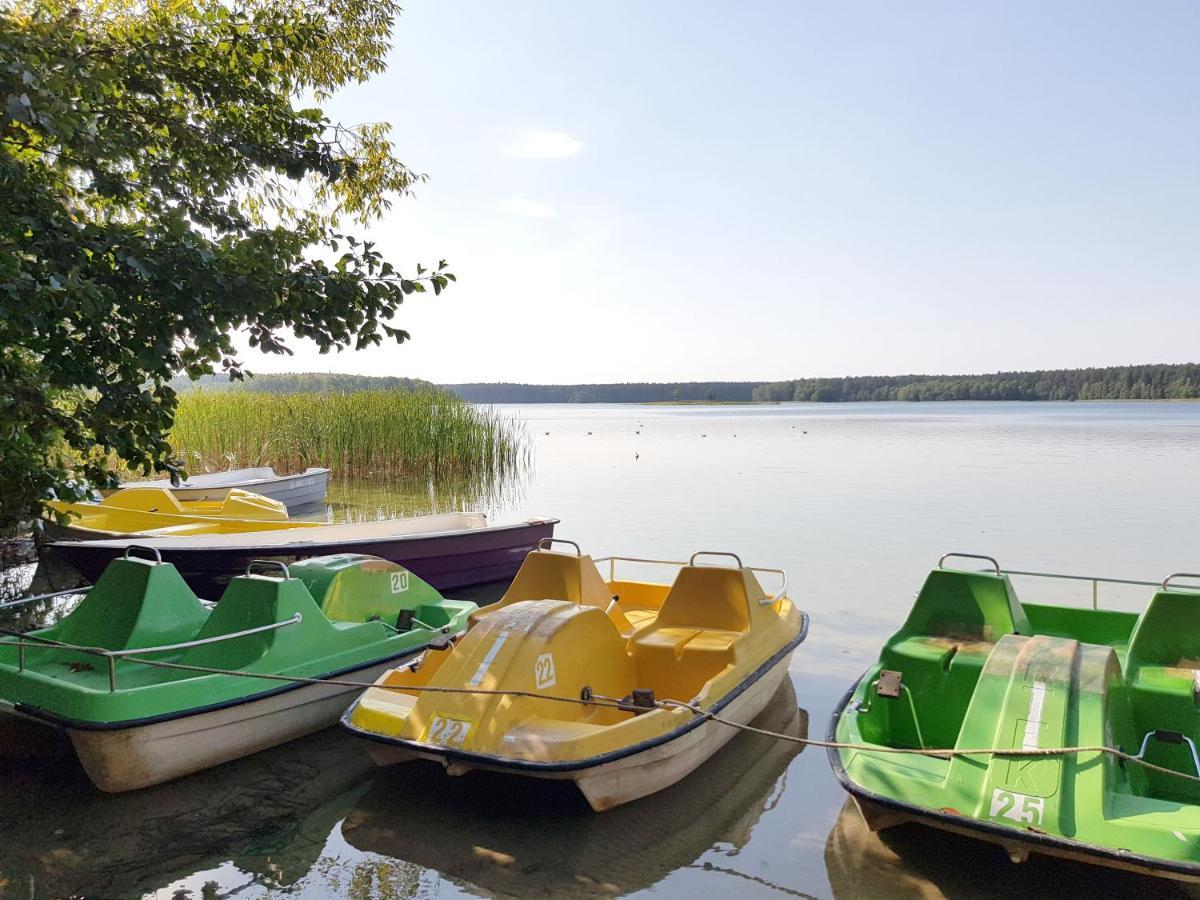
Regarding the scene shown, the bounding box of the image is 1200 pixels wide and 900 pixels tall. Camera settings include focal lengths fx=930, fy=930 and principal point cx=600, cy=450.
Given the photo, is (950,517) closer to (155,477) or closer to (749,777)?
(749,777)

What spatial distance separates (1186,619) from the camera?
5016 mm

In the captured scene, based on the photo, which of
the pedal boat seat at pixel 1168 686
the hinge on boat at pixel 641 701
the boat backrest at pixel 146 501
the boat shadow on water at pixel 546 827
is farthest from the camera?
the boat backrest at pixel 146 501

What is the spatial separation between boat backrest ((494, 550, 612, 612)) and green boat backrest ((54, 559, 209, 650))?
206 centimetres

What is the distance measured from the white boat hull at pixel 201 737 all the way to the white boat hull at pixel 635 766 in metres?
0.82

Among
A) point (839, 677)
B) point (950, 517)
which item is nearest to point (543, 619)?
point (839, 677)

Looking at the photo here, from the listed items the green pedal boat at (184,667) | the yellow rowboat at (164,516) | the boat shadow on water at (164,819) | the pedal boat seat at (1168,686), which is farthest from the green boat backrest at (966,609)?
the yellow rowboat at (164,516)

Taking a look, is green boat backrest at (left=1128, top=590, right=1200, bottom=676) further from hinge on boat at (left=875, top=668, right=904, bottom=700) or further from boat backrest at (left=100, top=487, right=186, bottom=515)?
boat backrest at (left=100, top=487, right=186, bottom=515)

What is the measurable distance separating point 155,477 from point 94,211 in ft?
38.1

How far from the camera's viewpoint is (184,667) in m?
4.97

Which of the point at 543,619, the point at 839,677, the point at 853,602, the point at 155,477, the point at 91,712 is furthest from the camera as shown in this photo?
the point at 155,477

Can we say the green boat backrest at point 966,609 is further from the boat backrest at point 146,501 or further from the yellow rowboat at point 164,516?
the boat backrest at point 146,501

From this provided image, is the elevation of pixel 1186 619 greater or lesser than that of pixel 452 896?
greater

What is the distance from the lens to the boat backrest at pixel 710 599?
625 centimetres

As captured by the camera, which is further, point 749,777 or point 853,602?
point 853,602
